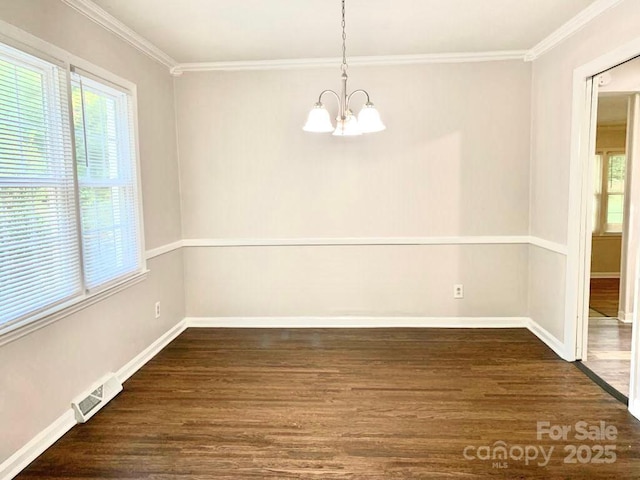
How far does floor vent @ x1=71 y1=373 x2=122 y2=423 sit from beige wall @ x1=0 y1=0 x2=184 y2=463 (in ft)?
0.19

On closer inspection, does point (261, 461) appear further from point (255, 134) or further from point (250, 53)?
point (250, 53)

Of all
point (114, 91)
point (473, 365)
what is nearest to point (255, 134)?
point (114, 91)

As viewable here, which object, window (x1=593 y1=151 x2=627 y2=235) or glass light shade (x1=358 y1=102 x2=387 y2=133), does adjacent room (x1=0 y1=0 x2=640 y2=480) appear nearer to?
glass light shade (x1=358 y1=102 x2=387 y2=133)

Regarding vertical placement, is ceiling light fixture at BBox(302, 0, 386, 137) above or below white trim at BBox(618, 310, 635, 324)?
above

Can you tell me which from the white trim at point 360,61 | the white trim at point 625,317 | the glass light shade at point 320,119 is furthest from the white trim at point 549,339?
the glass light shade at point 320,119

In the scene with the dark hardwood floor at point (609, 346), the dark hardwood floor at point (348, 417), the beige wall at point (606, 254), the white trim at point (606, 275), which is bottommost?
the dark hardwood floor at point (348, 417)

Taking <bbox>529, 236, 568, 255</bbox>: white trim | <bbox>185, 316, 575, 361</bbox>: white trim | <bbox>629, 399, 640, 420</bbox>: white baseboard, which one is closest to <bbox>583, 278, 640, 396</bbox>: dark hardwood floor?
<bbox>629, 399, 640, 420</bbox>: white baseboard

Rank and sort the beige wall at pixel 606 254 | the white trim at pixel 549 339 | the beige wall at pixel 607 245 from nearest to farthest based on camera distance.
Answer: the white trim at pixel 549 339 → the beige wall at pixel 607 245 → the beige wall at pixel 606 254

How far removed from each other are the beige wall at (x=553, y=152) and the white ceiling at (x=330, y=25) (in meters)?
0.21

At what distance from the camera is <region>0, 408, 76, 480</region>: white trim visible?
2010 mm

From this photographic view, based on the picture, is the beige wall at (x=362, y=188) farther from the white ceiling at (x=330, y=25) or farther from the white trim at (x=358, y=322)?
the white ceiling at (x=330, y=25)

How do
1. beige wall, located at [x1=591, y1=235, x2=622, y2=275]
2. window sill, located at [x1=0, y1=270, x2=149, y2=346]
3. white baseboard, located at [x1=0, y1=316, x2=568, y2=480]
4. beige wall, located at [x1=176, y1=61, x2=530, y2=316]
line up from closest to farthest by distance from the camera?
window sill, located at [x1=0, y1=270, x2=149, y2=346], white baseboard, located at [x1=0, y1=316, x2=568, y2=480], beige wall, located at [x1=176, y1=61, x2=530, y2=316], beige wall, located at [x1=591, y1=235, x2=622, y2=275]

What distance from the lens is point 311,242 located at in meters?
4.07

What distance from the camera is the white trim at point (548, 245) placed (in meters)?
3.28
